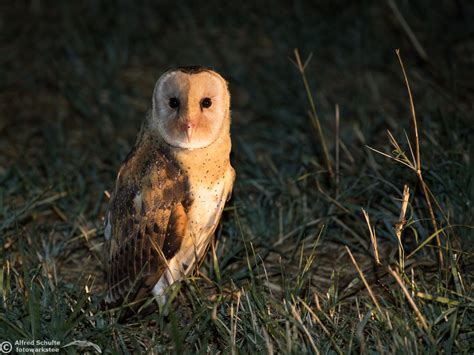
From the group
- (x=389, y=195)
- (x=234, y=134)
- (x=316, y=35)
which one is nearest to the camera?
(x=389, y=195)

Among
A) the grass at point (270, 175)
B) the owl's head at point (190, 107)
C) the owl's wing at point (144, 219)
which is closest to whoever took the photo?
the grass at point (270, 175)

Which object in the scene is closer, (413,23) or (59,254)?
(59,254)

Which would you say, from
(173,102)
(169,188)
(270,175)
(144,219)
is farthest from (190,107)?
(270,175)

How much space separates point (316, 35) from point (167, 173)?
11.0 ft

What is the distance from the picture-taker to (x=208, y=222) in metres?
3.25

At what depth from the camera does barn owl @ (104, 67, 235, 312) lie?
3057mm

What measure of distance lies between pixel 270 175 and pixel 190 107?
1.48m

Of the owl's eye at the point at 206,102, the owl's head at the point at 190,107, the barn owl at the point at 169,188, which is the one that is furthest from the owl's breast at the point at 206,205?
the owl's eye at the point at 206,102

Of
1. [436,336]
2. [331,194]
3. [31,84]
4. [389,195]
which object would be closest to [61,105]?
[31,84]

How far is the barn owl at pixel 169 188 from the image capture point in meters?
3.06

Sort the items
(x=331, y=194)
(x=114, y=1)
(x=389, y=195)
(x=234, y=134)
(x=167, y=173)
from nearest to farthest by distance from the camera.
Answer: (x=167, y=173) → (x=389, y=195) → (x=331, y=194) → (x=234, y=134) → (x=114, y=1)

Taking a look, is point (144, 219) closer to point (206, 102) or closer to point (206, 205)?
point (206, 205)

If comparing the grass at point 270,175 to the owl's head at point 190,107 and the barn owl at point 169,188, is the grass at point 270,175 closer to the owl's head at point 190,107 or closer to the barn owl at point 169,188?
the barn owl at point 169,188

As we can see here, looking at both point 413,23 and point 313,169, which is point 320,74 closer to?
point 413,23
